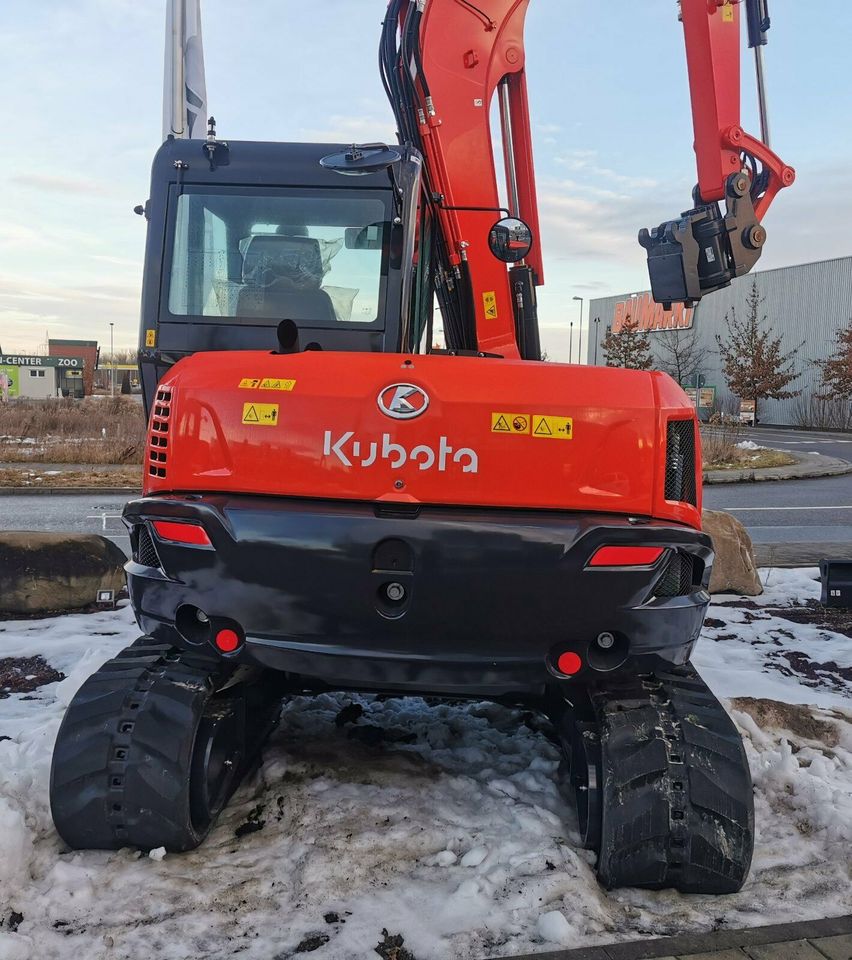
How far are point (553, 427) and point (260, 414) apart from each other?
0.97 meters

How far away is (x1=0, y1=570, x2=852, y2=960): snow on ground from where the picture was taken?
2.58 metres

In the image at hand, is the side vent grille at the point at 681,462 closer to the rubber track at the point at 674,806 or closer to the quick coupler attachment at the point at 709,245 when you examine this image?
the rubber track at the point at 674,806

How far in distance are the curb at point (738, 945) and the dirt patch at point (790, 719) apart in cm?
163

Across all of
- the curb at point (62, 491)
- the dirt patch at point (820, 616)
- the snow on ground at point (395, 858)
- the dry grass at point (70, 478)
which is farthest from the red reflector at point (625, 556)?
the dry grass at point (70, 478)

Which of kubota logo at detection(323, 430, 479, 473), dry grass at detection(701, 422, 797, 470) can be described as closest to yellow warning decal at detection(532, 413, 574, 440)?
kubota logo at detection(323, 430, 479, 473)

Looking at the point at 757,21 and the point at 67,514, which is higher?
the point at 757,21

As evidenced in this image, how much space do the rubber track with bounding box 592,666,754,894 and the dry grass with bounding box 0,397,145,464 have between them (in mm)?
17496

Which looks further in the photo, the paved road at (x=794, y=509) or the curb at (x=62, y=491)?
the curb at (x=62, y=491)

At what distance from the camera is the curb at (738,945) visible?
245 centimetres

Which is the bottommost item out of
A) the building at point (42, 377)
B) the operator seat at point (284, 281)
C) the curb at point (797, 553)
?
the curb at point (797, 553)

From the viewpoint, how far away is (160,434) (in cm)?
310

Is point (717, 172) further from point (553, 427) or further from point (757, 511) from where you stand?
point (757, 511)

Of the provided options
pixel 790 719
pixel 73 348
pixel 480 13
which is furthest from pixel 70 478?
pixel 73 348

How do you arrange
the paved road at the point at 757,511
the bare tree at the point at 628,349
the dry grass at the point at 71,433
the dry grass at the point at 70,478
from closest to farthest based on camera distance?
the paved road at the point at 757,511 → the dry grass at the point at 70,478 → the dry grass at the point at 71,433 → the bare tree at the point at 628,349
